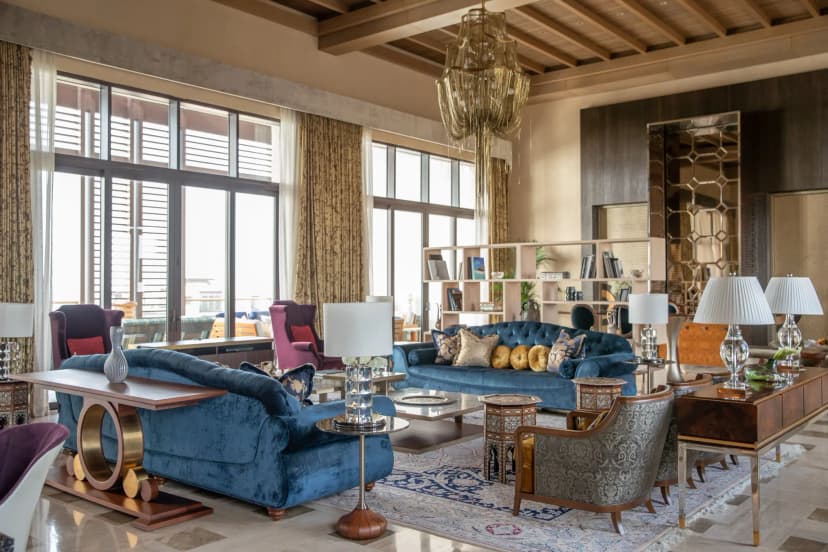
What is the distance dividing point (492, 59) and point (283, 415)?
149 inches

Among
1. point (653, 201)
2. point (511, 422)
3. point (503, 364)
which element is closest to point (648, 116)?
point (653, 201)

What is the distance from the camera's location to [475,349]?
812cm

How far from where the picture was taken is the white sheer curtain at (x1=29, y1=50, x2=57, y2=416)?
7.36m

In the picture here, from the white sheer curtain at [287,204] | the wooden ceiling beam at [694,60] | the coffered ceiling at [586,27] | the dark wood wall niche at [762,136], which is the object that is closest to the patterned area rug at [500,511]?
the white sheer curtain at [287,204]

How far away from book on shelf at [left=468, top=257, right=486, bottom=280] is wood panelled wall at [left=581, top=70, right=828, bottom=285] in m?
3.18

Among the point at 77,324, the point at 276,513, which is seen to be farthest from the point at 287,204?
the point at 276,513

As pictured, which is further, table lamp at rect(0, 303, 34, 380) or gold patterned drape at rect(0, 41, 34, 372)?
gold patterned drape at rect(0, 41, 34, 372)

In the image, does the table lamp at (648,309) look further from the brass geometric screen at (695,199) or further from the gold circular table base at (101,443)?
the brass geometric screen at (695,199)

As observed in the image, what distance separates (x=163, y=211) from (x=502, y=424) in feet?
17.8

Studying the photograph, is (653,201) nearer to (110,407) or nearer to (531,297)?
(531,297)

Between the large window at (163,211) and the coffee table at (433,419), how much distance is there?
3.60m

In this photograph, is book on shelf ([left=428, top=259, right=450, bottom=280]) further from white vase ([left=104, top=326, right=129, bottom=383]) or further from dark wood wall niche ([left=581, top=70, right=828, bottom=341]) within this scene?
white vase ([left=104, top=326, right=129, bottom=383])

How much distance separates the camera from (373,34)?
954 centimetres

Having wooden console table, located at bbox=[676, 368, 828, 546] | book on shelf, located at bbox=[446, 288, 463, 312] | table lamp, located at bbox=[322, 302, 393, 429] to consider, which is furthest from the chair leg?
book on shelf, located at bbox=[446, 288, 463, 312]
